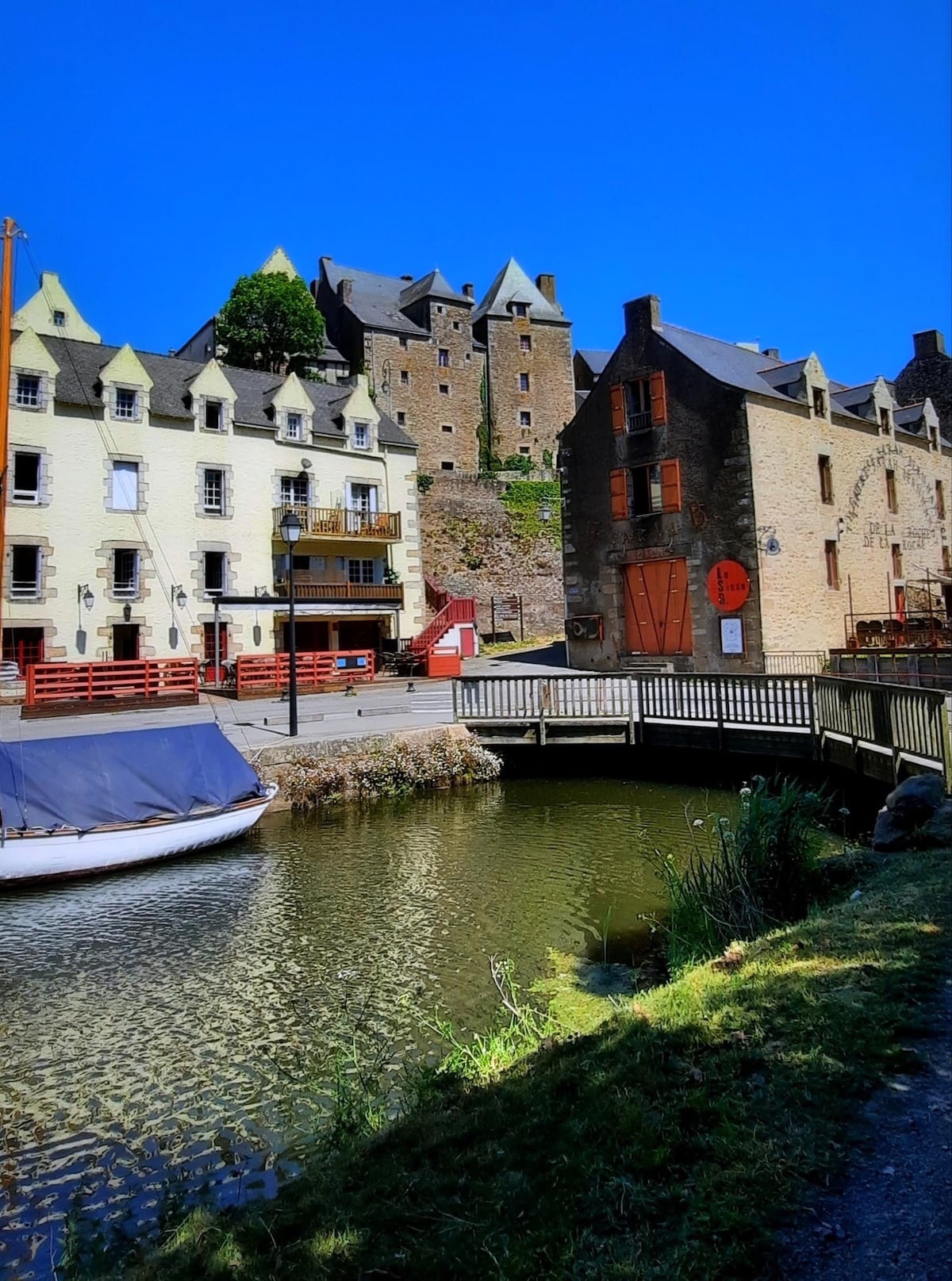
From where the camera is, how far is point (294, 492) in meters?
33.5

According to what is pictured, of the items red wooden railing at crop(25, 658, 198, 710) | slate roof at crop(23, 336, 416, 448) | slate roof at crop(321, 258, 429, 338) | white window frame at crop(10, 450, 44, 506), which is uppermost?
slate roof at crop(321, 258, 429, 338)

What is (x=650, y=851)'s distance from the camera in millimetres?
11711

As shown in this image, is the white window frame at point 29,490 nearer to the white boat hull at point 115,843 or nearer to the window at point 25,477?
the window at point 25,477

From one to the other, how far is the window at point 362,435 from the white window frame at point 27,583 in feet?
44.1

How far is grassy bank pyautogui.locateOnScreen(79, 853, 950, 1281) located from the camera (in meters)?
2.94

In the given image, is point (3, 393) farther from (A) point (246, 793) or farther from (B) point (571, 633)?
(B) point (571, 633)

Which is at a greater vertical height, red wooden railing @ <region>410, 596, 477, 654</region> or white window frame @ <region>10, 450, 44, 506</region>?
white window frame @ <region>10, 450, 44, 506</region>

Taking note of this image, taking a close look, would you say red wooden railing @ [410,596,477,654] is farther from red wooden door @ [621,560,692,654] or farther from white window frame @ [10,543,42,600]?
white window frame @ [10,543,42,600]

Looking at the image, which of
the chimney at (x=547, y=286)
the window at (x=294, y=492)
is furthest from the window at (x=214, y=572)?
the chimney at (x=547, y=286)

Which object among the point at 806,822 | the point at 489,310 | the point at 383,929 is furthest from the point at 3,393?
the point at 489,310

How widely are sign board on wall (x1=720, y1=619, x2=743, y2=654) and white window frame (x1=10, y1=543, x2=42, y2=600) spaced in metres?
22.0

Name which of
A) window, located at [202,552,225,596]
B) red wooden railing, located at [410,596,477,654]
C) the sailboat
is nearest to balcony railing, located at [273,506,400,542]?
window, located at [202,552,225,596]

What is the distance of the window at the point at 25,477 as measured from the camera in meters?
27.4

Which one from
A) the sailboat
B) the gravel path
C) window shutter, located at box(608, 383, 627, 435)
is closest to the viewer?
the gravel path
